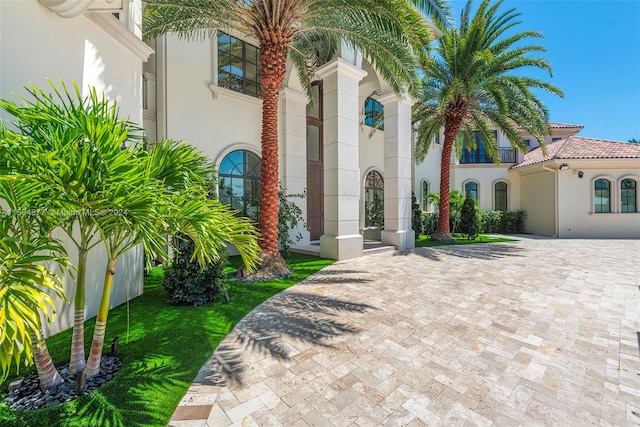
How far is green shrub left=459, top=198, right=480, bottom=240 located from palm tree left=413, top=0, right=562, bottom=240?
1383 mm

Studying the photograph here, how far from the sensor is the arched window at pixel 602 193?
16.8 meters

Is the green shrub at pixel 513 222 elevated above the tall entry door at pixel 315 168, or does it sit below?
below

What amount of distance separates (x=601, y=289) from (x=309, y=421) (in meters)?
7.44

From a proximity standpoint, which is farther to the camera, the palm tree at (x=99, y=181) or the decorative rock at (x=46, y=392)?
the decorative rock at (x=46, y=392)

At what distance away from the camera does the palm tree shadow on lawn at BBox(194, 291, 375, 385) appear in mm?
3293

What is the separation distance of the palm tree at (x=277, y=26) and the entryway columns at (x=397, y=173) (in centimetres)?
337

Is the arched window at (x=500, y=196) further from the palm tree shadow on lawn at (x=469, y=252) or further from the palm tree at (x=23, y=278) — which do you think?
the palm tree at (x=23, y=278)

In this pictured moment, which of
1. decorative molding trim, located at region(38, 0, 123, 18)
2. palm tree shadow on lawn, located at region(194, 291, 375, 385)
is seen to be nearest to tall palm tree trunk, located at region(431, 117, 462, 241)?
palm tree shadow on lawn, located at region(194, 291, 375, 385)

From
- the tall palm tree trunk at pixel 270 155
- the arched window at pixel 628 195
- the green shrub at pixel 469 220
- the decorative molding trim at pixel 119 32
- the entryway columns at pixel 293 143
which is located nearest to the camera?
the decorative molding trim at pixel 119 32

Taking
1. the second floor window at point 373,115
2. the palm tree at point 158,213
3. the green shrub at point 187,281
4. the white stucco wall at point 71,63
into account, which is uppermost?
the second floor window at point 373,115

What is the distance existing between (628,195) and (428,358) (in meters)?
21.2

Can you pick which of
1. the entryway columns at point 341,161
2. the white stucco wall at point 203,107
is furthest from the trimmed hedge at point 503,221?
the white stucco wall at point 203,107

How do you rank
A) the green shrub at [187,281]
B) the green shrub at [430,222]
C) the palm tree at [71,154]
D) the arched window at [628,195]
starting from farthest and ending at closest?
the green shrub at [430,222] < the arched window at [628,195] < the green shrub at [187,281] < the palm tree at [71,154]

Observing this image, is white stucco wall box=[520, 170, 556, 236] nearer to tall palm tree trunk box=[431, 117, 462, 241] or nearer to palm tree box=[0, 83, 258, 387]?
tall palm tree trunk box=[431, 117, 462, 241]
